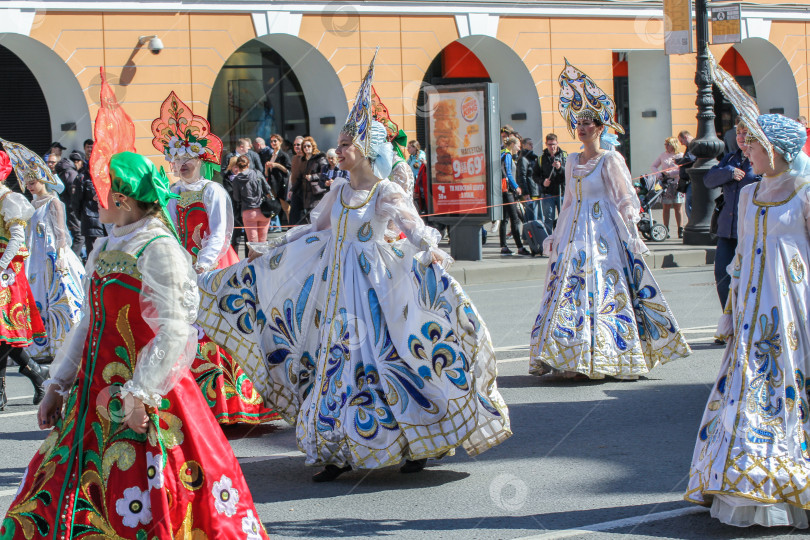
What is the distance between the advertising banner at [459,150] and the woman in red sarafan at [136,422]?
12.7 m

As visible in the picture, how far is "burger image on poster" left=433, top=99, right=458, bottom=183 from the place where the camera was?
16.8 meters

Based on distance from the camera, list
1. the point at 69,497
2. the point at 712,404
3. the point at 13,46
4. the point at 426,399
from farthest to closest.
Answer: the point at 13,46
the point at 426,399
the point at 712,404
the point at 69,497

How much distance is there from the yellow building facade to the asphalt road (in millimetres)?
12337

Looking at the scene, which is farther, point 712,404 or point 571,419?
point 571,419

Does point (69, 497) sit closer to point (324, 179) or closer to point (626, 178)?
point (626, 178)

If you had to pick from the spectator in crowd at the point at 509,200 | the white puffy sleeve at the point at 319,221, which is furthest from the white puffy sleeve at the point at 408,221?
the spectator in crowd at the point at 509,200

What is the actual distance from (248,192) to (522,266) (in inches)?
156

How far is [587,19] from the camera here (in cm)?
2497

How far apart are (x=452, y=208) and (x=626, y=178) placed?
877cm

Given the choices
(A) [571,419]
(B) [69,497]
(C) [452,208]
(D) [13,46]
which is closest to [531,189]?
(C) [452,208]

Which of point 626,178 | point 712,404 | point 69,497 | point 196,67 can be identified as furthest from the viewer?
point 196,67

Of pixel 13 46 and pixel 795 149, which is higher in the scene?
pixel 13 46

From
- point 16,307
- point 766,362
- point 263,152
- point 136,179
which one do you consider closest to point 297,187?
point 263,152

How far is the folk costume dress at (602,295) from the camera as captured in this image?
8.05 m
